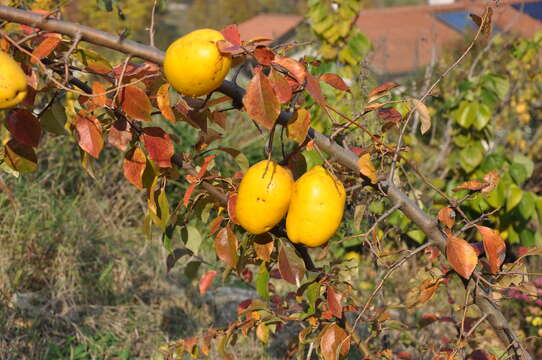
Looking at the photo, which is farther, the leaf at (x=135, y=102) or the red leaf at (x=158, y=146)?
the red leaf at (x=158, y=146)

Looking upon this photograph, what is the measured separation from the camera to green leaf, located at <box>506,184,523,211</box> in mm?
3201

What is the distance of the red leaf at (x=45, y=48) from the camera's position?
3.22 ft

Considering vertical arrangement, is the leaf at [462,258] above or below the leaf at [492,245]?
above

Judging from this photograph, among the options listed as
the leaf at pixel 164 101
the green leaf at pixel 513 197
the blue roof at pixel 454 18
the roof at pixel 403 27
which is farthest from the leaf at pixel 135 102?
the blue roof at pixel 454 18

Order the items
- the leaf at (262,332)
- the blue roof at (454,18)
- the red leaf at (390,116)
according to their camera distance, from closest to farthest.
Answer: the red leaf at (390,116), the leaf at (262,332), the blue roof at (454,18)

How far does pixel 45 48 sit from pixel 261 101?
38 cm

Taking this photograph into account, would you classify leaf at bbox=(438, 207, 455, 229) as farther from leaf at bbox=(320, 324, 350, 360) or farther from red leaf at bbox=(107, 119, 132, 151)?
red leaf at bbox=(107, 119, 132, 151)

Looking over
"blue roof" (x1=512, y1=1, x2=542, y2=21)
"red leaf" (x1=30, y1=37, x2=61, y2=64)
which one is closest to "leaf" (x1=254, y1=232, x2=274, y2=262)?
"red leaf" (x1=30, y1=37, x2=61, y2=64)

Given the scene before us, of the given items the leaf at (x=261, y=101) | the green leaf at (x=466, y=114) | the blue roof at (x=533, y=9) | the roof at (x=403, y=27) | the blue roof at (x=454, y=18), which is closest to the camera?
the leaf at (x=261, y=101)

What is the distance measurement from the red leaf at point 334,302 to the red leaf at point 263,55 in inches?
26.4

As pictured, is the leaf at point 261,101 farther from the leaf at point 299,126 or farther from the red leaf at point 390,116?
the red leaf at point 390,116

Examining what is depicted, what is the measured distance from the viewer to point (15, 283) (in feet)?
8.35

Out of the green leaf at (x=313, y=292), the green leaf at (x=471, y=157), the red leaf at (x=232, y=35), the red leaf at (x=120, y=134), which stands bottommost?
the green leaf at (x=471, y=157)

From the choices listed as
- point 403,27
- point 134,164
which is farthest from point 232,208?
point 403,27
